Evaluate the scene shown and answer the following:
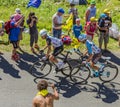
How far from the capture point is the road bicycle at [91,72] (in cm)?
1541

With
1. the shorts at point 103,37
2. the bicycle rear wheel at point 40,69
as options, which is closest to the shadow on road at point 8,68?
the bicycle rear wheel at point 40,69

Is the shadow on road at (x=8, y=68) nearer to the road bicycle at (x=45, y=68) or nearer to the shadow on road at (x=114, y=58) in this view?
the road bicycle at (x=45, y=68)

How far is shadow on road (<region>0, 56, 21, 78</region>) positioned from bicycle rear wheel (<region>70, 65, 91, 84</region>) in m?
2.07

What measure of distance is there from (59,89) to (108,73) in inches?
74.7

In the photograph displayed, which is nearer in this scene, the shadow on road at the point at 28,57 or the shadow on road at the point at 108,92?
the shadow on road at the point at 108,92

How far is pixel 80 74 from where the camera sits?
15.8m

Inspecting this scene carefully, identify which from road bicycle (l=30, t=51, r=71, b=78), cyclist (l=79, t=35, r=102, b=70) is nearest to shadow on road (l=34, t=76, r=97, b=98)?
road bicycle (l=30, t=51, r=71, b=78)

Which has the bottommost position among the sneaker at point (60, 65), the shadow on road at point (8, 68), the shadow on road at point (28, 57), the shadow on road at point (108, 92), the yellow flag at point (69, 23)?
the shadow on road at point (108, 92)

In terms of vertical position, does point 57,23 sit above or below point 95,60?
above

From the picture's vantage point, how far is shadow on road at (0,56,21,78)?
1602cm

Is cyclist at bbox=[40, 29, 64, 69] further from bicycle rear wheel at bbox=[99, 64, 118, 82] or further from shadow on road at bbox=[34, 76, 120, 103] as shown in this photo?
bicycle rear wheel at bbox=[99, 64, 118, 82]

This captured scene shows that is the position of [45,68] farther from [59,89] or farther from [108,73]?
[108,73]

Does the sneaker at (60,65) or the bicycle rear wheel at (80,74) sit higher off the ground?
the sneaker at (60,65)

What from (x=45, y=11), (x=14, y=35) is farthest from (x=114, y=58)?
(x=45, y=11)
